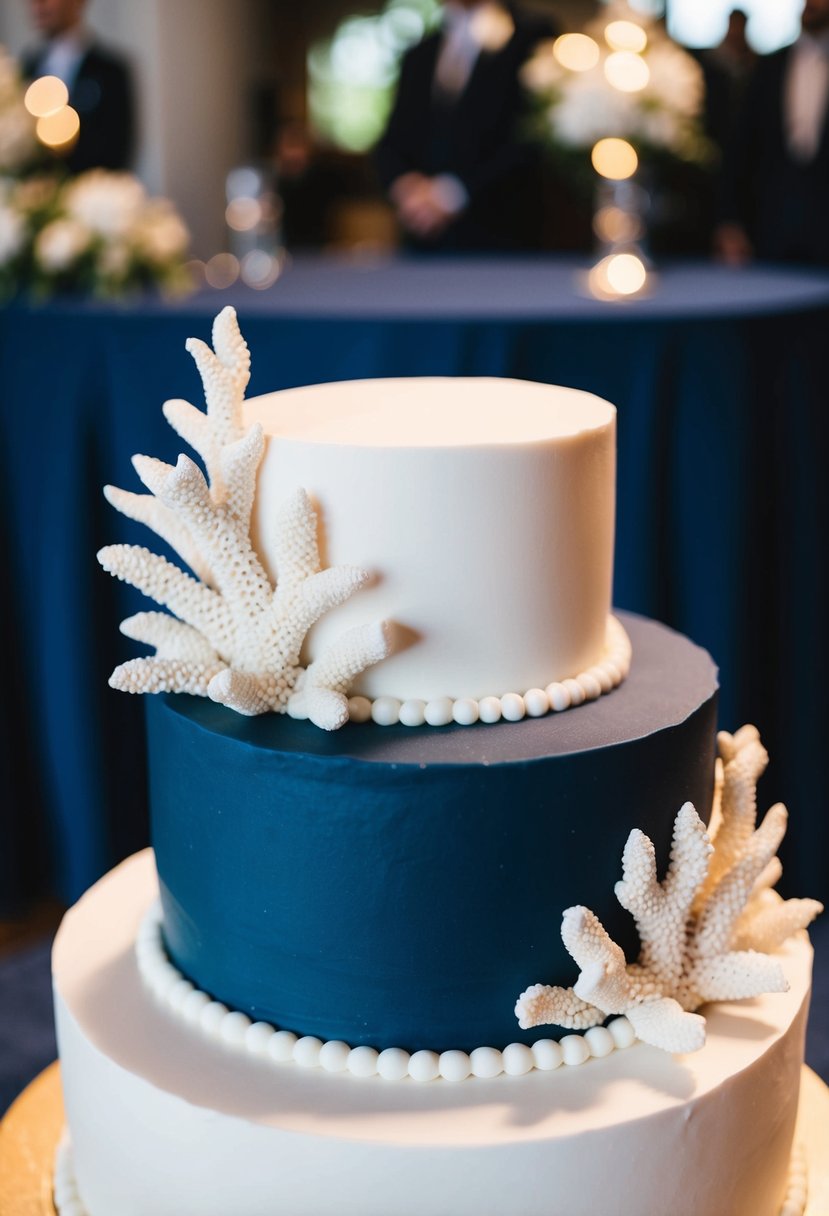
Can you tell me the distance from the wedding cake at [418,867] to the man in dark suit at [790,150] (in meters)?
2.93

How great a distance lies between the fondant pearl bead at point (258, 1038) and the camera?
3.26 feet

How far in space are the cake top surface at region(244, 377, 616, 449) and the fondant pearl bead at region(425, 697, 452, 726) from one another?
0.63ft

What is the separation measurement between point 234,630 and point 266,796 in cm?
13

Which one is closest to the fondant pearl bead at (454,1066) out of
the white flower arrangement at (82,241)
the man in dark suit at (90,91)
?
the white flower arrangement at (82,241)

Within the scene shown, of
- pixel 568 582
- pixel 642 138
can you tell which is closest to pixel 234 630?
pixel 568 582

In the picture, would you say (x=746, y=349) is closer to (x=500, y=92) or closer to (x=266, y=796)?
(x=266, y=796)

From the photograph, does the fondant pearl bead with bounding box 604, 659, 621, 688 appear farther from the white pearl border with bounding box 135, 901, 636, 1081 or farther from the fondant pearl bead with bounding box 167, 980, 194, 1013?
the fondant pearl bead with bounding box 167, 980, 194, 1013

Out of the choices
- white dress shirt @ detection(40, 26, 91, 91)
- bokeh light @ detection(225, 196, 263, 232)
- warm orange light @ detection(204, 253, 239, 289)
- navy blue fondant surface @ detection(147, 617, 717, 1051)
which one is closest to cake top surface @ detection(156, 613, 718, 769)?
navy blue fondant surface @ detection(147, 617, 717, 1051)

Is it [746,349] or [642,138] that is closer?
[746,349]

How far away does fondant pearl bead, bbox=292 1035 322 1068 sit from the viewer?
977 mm

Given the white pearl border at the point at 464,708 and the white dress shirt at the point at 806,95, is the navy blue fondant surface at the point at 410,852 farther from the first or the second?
the white dress shirt at the point at 806,95

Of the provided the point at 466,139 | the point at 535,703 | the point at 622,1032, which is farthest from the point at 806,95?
the point at 622,1032

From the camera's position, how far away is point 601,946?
3.09 feet

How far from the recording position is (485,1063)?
97cm
